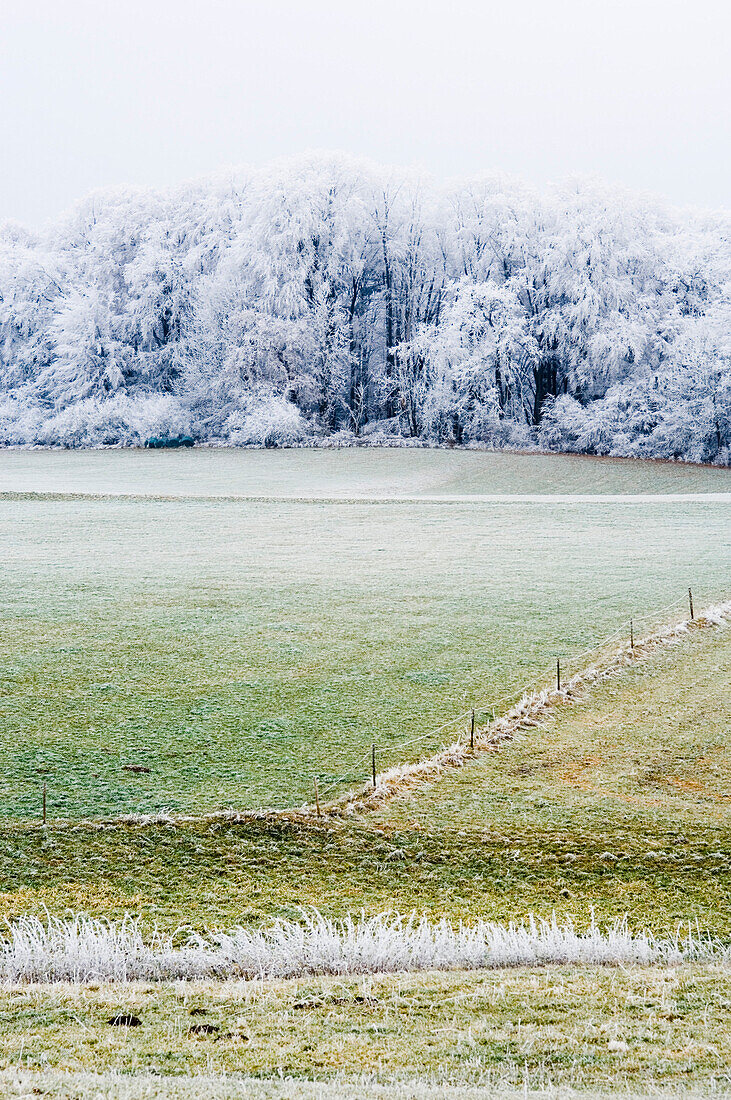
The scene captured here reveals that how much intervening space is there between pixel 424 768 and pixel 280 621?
6.40 meters

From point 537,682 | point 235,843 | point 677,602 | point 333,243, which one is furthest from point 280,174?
point 235,843

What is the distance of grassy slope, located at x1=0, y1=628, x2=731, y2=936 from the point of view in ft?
21.7

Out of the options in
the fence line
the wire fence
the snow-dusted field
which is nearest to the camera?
the fence line

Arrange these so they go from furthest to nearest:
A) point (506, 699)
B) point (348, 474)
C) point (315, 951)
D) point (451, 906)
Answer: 1. point (348, 474)
2. point (506, 699)
3. point (451, 906)
4. point (315, 951)

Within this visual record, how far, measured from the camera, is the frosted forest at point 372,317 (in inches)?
1962

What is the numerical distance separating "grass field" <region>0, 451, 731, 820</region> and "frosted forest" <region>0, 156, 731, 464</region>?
1570cm

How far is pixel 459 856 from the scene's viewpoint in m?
7.36

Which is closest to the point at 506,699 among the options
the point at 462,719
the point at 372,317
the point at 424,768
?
the point at 462,719

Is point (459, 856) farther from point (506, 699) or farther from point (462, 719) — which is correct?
point (506, 699)

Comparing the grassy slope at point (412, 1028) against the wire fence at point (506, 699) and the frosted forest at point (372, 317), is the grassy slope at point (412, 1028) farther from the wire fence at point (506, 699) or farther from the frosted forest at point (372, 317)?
the frosted forest at point (372, 317)

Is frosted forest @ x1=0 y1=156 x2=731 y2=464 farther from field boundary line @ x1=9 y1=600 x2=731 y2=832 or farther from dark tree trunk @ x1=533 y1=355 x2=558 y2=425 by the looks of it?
field boundary line @ x1=9 y1=600 x2=731 y2=832

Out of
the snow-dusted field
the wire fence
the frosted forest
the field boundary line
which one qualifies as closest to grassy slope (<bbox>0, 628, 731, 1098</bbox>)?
the field boundary line

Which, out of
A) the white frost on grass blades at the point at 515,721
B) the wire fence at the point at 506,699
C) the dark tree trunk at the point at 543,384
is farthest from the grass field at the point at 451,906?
the dark tree trunk at the point at 543,384

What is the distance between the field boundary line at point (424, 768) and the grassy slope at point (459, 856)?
11cm
